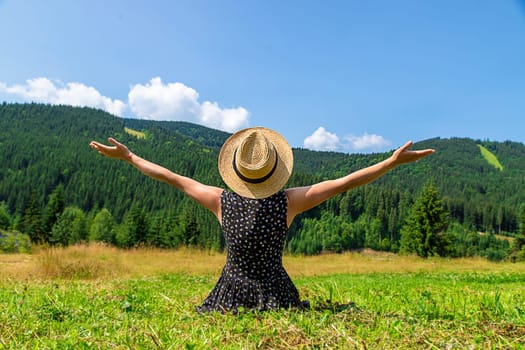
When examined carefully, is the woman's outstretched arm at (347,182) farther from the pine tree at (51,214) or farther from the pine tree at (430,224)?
the pine tree at (51,214)

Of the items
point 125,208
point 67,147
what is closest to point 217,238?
A: point 125,208

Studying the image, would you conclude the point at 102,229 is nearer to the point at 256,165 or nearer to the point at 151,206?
the point at 151,206

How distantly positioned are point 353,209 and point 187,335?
127 metres

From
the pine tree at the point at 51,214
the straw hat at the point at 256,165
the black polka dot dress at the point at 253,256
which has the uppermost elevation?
the straw hat at the point at 256,165

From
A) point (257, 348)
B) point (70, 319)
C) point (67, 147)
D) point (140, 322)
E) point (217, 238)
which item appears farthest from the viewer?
point (67, 147)

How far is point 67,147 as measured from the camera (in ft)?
564

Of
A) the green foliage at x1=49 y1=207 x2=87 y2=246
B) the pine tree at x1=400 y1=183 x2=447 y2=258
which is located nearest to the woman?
the pine tree at x1=400 y1=183 x2=447 y2=258

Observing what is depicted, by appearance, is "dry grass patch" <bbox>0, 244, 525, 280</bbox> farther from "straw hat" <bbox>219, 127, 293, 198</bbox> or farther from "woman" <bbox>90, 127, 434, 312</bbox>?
"straw hat" <bbox>219, 127, 293, 198</bbox>

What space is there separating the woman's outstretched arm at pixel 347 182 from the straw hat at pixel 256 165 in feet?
0.73

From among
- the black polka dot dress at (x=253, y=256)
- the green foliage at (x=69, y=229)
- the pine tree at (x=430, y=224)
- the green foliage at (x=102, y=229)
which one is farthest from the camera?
the green foliage at (x=102, y=229)

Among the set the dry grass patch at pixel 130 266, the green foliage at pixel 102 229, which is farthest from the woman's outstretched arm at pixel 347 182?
the green foliage at pixel 102 229

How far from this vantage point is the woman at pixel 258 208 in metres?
3.38

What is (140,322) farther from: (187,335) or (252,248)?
(252,248)

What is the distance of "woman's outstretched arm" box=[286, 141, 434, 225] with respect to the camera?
130 inches
